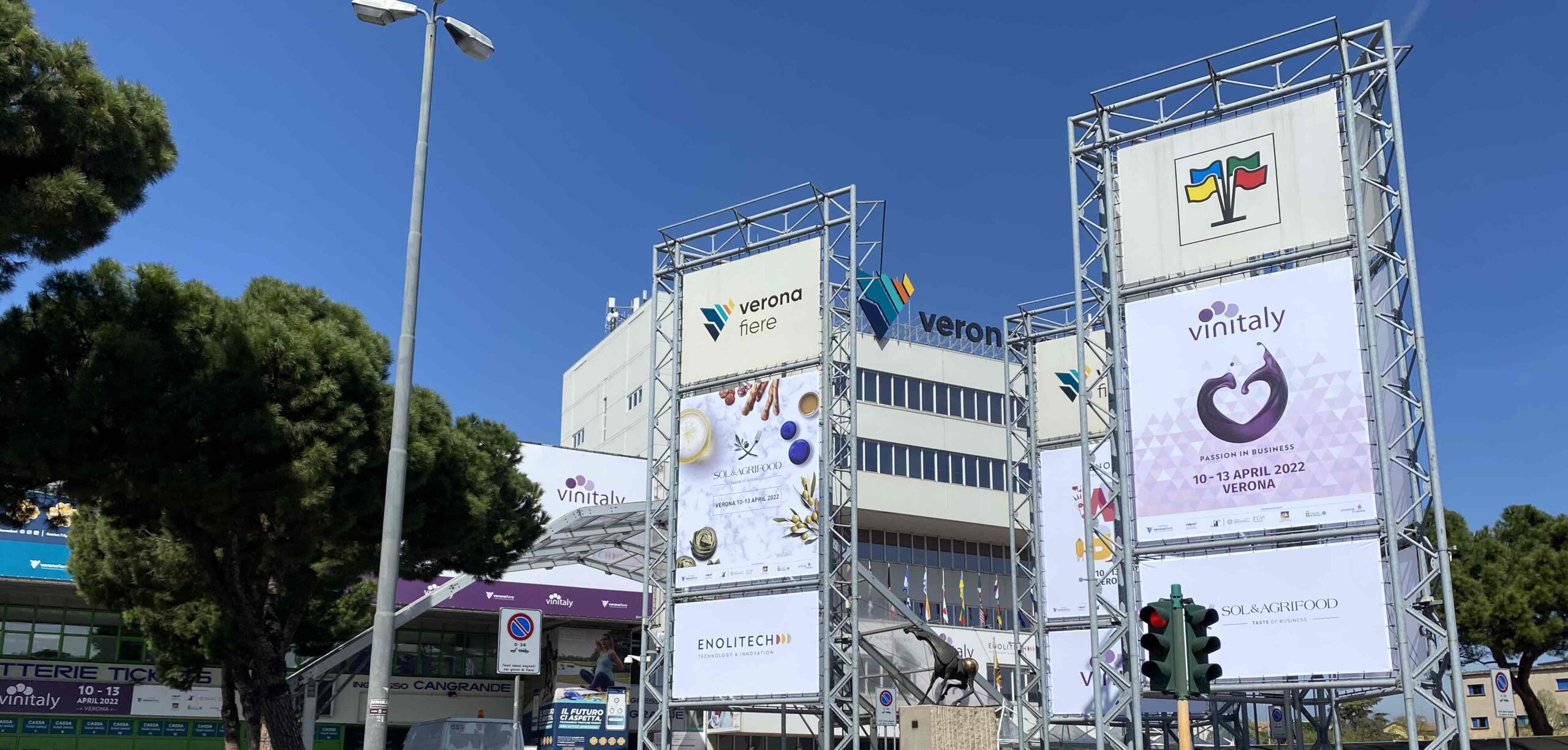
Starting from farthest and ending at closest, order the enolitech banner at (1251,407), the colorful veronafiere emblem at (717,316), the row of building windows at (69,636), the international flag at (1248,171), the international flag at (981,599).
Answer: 1. the international flag at (981,599)
2. the row of building windows at (69,636)
3. the colorful veronafiere emblem at (717,316)
4. the international flag at (1248,171)
5. the enolitech banner at (1251,407)

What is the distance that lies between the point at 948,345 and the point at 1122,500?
34.7 meters

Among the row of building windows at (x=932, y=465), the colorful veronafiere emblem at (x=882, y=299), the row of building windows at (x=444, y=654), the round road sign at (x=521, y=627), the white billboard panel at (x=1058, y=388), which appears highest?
the colorful veronafiere emblem at (x=882, y=299)

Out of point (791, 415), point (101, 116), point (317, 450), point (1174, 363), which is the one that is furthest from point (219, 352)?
point (1174, 363)

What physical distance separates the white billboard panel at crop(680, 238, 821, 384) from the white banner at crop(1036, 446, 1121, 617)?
7.81m

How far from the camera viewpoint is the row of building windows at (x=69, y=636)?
4431 cm

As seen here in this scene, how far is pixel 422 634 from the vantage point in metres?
50.6

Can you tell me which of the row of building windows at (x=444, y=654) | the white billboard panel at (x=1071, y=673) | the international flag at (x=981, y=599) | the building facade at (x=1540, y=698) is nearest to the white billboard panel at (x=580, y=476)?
the row of building windows at (x=444, y=654)

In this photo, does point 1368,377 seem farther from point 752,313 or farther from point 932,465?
point 932,465

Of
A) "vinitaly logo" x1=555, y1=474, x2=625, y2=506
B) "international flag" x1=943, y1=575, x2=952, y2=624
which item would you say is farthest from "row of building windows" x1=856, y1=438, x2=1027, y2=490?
"vinitaly logo" x1=555, y1=474, x2=625, y2=506

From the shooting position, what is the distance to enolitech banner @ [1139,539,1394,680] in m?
17.8

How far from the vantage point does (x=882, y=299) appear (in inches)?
1998

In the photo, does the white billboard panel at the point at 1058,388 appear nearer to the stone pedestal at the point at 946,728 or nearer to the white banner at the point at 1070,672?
the white banner at the point at 1070,672

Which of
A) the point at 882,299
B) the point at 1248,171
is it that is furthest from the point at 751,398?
the point at 882,299

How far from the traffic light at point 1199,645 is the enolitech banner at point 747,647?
1390 cm
